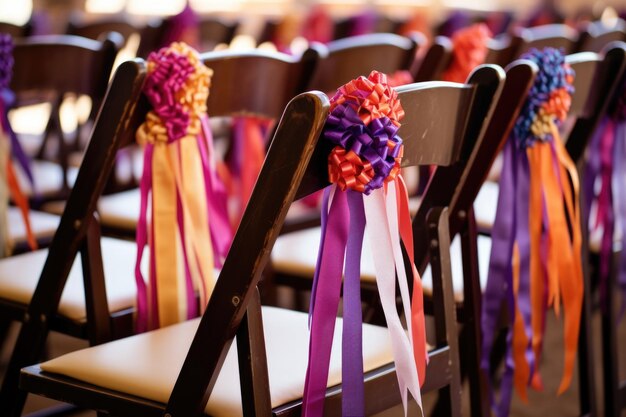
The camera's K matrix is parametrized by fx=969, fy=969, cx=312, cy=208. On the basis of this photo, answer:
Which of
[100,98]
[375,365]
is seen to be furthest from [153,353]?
[100,98]

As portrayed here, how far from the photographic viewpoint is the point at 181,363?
4.91 feet

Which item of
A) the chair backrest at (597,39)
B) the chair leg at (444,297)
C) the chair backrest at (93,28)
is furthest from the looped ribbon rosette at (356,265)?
the chair backrest at (93,28)

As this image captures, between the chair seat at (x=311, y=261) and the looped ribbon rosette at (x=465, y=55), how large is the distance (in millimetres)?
804

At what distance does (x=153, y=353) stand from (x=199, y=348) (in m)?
0.27

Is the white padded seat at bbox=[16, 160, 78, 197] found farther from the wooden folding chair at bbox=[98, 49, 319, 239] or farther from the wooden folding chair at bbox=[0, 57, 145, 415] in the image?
the wooden folding chair at bbox=[0, 57, 145, 415]

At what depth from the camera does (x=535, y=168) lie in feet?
6.42

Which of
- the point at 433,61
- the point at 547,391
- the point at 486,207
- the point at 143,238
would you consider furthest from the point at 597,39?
the point at 143,238

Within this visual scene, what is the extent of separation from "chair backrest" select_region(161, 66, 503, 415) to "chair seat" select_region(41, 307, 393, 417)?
7 cm

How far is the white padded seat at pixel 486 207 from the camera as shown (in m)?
2.48

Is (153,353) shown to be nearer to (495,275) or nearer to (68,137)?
(495,275)

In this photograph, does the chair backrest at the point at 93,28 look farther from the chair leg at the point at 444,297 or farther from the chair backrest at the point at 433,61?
the chair leg at the point at 444,297

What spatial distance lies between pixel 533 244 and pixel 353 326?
79 cm

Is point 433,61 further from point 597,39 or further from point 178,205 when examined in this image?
point 178,205

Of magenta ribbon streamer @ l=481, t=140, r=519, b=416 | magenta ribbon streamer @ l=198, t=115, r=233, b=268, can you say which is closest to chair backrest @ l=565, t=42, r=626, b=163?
magenta ribbon streamer @ l=481, t=140, r=519, b=416
